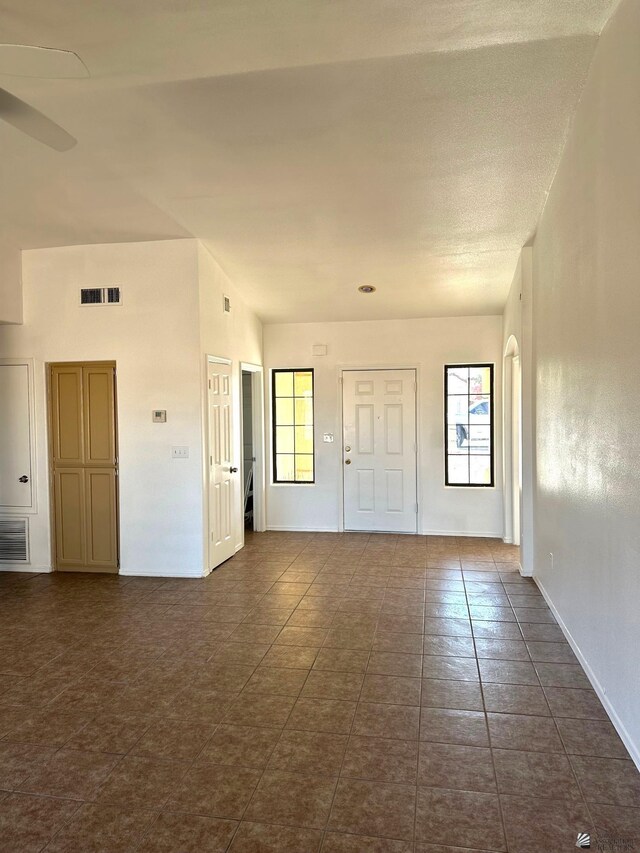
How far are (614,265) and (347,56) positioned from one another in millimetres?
1671

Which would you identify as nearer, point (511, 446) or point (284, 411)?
point (511, 446)

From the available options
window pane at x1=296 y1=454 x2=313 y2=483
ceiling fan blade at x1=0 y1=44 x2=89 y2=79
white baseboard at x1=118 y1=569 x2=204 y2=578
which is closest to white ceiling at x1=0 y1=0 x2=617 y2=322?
ceiling fan blade at x1=0 y1=44 x2=89 y2=79

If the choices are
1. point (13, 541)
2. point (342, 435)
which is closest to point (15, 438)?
point (13, 541)

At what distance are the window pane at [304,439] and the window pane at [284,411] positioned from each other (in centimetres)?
16

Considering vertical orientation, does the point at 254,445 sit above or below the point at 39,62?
below

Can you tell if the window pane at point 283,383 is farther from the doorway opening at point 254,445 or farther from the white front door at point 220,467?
the white front door at point 220,467

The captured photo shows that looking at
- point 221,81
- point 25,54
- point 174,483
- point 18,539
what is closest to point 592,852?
point 25,54

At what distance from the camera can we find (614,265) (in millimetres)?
2754

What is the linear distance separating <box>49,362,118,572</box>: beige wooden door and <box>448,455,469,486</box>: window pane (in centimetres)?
382

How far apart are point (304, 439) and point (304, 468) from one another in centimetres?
37

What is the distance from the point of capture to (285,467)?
7547 millimetres

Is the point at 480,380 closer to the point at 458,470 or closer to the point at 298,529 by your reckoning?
the point at 458,470

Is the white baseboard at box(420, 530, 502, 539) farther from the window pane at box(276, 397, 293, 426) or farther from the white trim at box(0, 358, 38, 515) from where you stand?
the white trim at box(0, 358, 38, 515)

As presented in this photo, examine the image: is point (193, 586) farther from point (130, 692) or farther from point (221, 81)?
point (221, 81)
